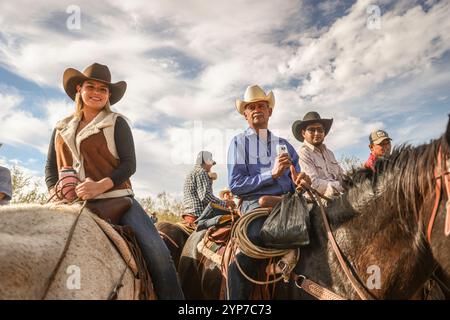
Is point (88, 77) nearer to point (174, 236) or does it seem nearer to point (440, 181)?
point (440, 181)

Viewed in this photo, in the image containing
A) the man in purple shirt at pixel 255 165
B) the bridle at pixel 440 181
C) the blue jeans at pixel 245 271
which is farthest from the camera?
the man in purple shirt at pixel 255 165

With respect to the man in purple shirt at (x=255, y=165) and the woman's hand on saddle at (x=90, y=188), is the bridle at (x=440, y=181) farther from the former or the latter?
the woman's hand on saddle at (x=90, y=188)

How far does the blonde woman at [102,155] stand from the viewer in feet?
9.64

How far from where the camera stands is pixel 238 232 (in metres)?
3.47

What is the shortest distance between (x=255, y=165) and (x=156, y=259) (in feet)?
5.35

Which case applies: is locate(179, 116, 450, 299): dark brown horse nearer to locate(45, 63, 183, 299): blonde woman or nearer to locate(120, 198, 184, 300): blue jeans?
locate(120, 198, 184, 300): blue jeans

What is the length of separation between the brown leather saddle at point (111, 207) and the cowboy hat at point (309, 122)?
11.8 feet

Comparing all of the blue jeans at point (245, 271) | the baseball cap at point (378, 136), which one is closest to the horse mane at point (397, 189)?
the blue jeans at point (245, 271)

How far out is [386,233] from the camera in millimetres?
2754

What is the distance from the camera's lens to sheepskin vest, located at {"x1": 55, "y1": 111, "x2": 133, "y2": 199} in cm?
321

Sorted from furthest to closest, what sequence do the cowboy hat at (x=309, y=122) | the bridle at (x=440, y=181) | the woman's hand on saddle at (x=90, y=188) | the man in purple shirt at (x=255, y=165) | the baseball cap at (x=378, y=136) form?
the baseball cap at (x=378, y=136), the cowboy hat at (x=309, y=122), the man in purple shirt at (x=255, y=165), the woman's hand on saddle at (x=90, y=188), the bridle at (x=440, y=181)
